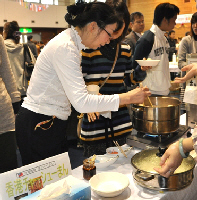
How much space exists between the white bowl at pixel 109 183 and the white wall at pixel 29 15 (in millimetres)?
10138

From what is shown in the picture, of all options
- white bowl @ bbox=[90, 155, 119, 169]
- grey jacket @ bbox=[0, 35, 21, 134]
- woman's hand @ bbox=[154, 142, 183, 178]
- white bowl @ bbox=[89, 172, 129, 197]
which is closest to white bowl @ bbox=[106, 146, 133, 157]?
white bowl @ bbox=[90, 155, 119, 169]

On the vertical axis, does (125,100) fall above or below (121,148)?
above

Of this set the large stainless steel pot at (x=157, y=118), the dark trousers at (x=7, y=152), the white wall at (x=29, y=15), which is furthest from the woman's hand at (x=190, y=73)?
the white wall at (x=29, y=15)

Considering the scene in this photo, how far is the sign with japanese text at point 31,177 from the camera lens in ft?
3.19

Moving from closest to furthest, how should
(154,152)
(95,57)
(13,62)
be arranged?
(154,152)
(95,57)
(13,62)

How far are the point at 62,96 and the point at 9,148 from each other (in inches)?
16.5

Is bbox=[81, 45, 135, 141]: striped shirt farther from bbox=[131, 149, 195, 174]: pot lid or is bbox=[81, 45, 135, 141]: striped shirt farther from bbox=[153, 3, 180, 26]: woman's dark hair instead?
bbox=[153, 3, 180, 26]: woman's dark hair

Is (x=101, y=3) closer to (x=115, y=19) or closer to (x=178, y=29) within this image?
(x=115, y=19)

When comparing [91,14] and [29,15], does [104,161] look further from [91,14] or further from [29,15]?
[29,15]

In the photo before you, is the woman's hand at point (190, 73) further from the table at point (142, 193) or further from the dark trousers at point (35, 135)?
the dark trousers at point (35, 135)

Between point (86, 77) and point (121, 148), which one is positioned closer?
point (121, 148)

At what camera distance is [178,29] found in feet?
35.2

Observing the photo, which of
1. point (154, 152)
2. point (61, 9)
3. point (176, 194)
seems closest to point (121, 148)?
point (154, 152)

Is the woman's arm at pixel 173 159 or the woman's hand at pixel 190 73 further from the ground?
the woman's hand at pixel 190 73
